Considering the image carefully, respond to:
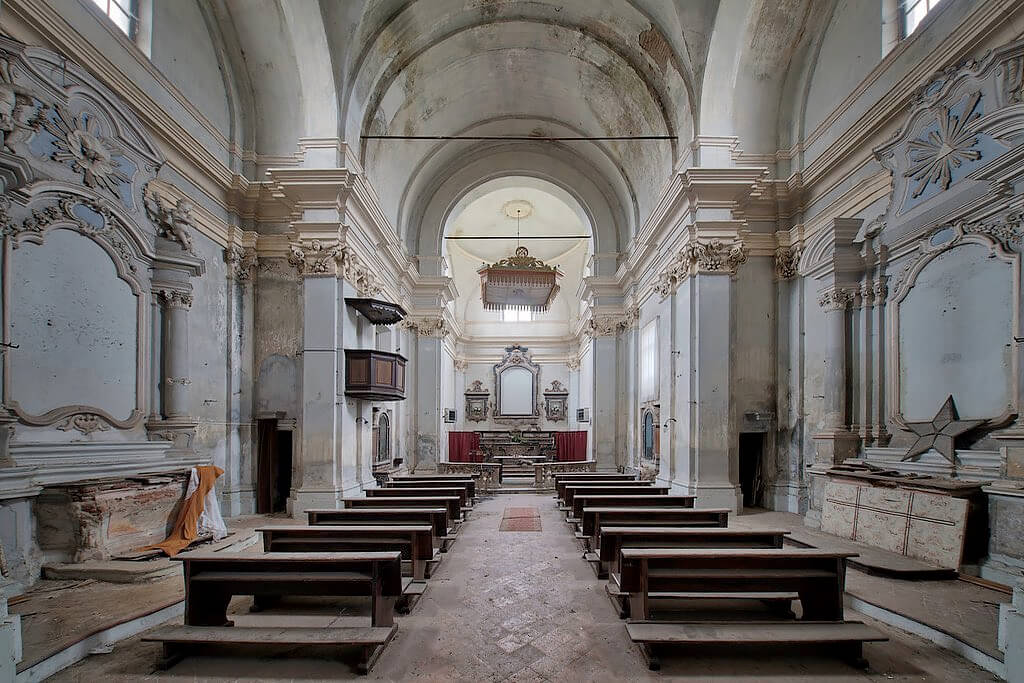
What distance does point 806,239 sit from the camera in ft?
36.1

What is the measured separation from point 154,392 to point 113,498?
234 cm

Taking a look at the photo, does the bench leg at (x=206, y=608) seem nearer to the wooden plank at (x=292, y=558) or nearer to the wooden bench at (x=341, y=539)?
the wooden plank at (x=292, y=558)

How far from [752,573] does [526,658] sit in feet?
5.99

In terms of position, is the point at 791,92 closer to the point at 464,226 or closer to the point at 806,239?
the point at 806,239

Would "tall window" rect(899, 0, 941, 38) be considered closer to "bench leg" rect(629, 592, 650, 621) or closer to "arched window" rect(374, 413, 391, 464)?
"bench leg" rect(629, 592, 650, 621)

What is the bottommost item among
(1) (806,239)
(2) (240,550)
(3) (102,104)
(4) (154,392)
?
(2) (240,550)

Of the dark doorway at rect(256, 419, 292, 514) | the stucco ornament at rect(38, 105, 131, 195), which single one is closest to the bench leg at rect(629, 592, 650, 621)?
the stucco ornament at rect(38, 105, 131, 195)

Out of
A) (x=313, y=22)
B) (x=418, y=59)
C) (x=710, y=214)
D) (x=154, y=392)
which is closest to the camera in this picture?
(x=154, y=392)

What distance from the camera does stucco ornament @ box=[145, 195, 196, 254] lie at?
8.43 m

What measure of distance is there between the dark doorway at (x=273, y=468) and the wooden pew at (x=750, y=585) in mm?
8573

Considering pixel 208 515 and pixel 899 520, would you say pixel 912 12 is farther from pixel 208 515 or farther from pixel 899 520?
pixel 208 515

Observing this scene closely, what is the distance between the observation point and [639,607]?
4598 millimetres

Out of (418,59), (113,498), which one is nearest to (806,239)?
(418,59)

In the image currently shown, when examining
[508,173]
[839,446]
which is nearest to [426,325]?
[508,173]
